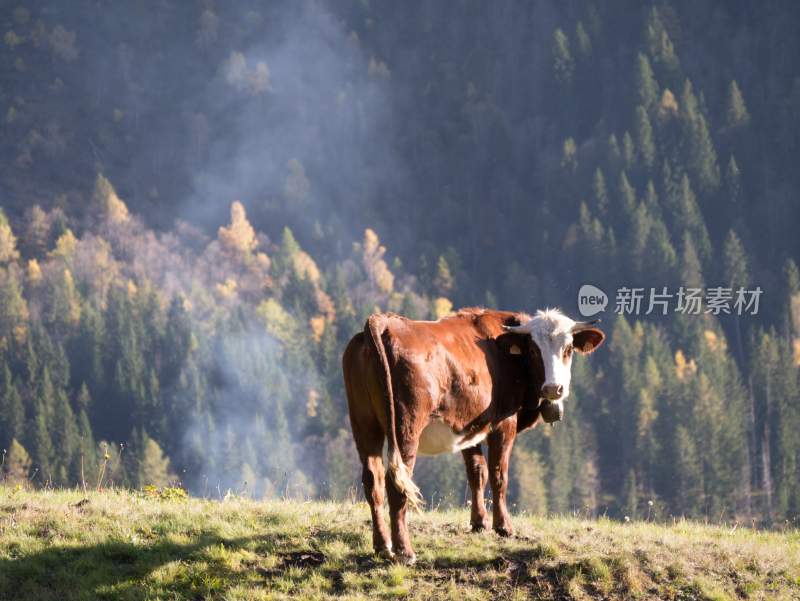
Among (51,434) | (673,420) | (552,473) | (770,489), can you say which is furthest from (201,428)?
(770,489)

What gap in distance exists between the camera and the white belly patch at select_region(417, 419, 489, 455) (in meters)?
15.5

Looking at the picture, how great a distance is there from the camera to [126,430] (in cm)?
18250

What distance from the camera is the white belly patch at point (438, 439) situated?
15.5 metres

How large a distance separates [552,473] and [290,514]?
145715 mm

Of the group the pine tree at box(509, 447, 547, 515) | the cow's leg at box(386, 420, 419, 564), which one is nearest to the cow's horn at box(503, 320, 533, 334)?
the cow's leg at box(386, 420, 419, 564)

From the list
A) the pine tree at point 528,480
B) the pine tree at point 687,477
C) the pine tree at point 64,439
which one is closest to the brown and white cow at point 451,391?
the pine tree at point 687,477

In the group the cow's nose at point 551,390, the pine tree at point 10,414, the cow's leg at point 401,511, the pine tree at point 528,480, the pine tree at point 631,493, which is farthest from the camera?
the pine tree at point 10,414

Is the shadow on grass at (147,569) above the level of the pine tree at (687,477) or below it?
below

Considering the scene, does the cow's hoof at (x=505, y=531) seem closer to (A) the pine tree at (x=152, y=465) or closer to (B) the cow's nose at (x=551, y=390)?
(B) the cow's nose at (x=551, y=390)

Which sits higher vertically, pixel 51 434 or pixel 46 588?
pixel 51 434

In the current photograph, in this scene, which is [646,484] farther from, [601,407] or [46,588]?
[46,588]

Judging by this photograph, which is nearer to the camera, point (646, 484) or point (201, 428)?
point (646, 484)

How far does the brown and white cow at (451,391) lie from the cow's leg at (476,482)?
0.5 inches

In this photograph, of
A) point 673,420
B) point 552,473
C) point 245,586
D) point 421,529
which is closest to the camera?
point 245,586
